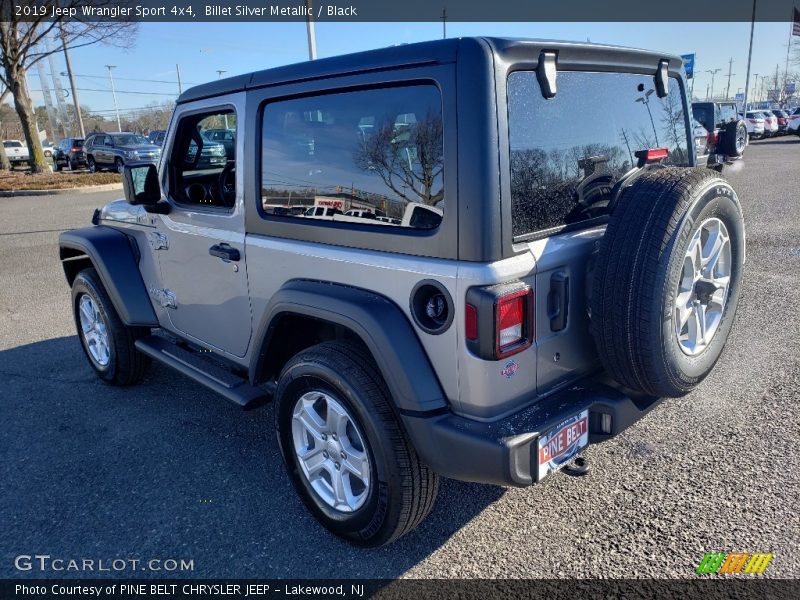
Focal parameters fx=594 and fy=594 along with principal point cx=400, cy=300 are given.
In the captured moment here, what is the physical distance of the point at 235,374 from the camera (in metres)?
3.42

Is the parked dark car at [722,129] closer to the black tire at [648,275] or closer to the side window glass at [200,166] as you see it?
the black tire at [648,275]

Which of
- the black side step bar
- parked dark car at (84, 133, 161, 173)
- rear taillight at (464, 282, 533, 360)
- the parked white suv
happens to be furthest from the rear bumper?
the parked white suv

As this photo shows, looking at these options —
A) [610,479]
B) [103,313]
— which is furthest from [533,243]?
[103,313]

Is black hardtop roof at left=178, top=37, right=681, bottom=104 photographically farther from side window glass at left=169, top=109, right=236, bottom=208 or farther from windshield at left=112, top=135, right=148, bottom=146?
windshield at left=112, top=135, right=148, bottom=146

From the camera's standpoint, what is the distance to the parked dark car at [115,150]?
2395 cm

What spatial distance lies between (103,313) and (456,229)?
3058mm

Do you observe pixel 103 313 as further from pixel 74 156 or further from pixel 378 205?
pixel 74 156

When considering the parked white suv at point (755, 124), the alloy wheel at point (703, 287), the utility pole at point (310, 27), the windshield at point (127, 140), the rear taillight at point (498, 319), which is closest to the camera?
the rear taillight at point (498, 319)

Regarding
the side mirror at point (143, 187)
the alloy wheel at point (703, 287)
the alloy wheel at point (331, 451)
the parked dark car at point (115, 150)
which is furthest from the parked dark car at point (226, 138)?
the parked dark car at point (115, 150)

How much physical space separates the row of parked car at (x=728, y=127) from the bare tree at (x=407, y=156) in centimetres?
197

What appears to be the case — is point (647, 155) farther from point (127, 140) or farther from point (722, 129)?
point (127, 140)

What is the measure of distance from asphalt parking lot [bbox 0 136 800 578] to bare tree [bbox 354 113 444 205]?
5.05ft

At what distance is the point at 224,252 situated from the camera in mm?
3051

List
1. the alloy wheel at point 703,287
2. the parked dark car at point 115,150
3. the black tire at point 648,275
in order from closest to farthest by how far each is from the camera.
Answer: the black tire at point 648,275 → the alloy wheel at point 703,287 → the parked dark car at point 115,150
